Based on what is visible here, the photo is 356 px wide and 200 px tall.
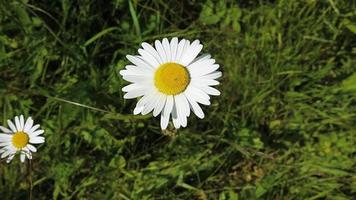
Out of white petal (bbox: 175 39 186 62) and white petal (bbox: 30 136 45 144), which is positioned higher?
white petal (bbox: 30 136 45 144)

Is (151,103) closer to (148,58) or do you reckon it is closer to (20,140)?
(148,58)

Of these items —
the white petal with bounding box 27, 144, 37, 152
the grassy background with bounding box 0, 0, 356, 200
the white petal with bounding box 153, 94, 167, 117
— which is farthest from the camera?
the grassy background with bounding box 0, 0, 356, 200

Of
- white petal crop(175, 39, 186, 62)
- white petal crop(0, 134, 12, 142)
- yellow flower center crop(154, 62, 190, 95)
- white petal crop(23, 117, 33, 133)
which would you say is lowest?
yellow flower center crop(154, 62, 190, 95)

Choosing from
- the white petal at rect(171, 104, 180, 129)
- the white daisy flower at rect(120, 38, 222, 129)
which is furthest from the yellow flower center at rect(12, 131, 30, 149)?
the white petal at rect(171, 104, 180, 129)

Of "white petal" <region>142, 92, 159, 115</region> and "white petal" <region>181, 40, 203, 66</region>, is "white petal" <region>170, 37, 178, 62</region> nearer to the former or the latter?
"white petal" <region>181, 40, 203, 66</region>

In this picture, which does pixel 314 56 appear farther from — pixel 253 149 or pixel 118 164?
pixel 118 164

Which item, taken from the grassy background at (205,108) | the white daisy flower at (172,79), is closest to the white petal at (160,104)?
the white daisy flower at (172,79)
